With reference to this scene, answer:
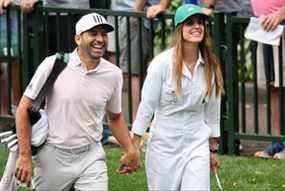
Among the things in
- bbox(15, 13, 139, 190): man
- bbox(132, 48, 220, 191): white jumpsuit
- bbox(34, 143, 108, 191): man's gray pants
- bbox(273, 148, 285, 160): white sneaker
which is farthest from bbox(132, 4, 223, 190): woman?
bbox(273, 148, 285, 160): white sneaker

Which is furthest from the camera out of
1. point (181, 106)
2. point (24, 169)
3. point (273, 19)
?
point (273, 19)

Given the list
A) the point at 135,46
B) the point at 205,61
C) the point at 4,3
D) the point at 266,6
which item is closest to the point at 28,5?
the point at 4,3

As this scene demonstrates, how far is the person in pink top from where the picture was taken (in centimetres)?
1014

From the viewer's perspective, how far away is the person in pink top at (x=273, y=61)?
10141 millimetres

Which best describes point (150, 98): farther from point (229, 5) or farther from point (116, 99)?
point (229, 5)

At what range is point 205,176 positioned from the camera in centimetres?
739

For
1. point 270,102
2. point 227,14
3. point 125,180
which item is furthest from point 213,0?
point 125,180

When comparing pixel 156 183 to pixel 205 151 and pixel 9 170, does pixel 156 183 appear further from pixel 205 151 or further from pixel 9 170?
pixel 9 170

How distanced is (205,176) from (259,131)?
11.3 feet

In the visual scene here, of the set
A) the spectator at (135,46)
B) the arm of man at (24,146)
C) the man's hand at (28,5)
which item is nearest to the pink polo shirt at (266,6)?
the spectator at (135,46)

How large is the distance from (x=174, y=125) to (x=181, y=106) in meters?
0.13

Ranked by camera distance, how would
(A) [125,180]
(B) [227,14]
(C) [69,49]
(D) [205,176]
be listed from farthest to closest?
(C) [69,49]
(B) [227,14]
(A) [125,180]
(D) [205,176]

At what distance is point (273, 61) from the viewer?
10453mm

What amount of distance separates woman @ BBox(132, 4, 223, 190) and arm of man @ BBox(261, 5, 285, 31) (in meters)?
2.63
